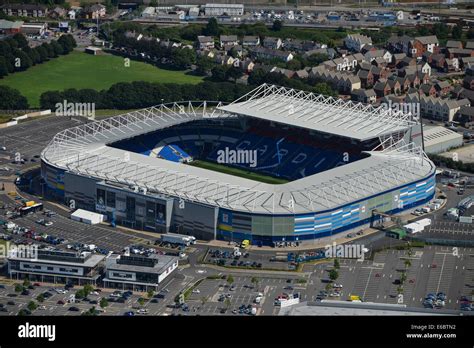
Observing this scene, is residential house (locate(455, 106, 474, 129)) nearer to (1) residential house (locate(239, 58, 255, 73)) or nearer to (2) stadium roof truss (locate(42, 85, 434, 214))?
(2) stadium roof truss (locate(42, 85, 434, 214))

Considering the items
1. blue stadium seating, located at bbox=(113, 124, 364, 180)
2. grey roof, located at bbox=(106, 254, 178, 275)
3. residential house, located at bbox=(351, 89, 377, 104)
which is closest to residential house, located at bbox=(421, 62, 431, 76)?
residential house, located at bbox=(351, 89, 377, 104)

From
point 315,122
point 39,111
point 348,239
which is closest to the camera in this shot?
point 348,239

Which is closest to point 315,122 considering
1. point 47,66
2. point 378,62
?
point 378,62

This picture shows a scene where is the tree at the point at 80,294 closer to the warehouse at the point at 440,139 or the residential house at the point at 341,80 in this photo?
the warehouse at the point at 440,139

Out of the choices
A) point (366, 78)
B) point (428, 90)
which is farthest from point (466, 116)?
point (366, 78)

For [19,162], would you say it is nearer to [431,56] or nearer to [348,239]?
[348,239]

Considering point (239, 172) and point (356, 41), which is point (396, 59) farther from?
point (239, 172)

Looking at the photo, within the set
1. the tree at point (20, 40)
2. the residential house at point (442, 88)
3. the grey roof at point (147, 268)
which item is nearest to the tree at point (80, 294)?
the grey roof at point (147, 268)
